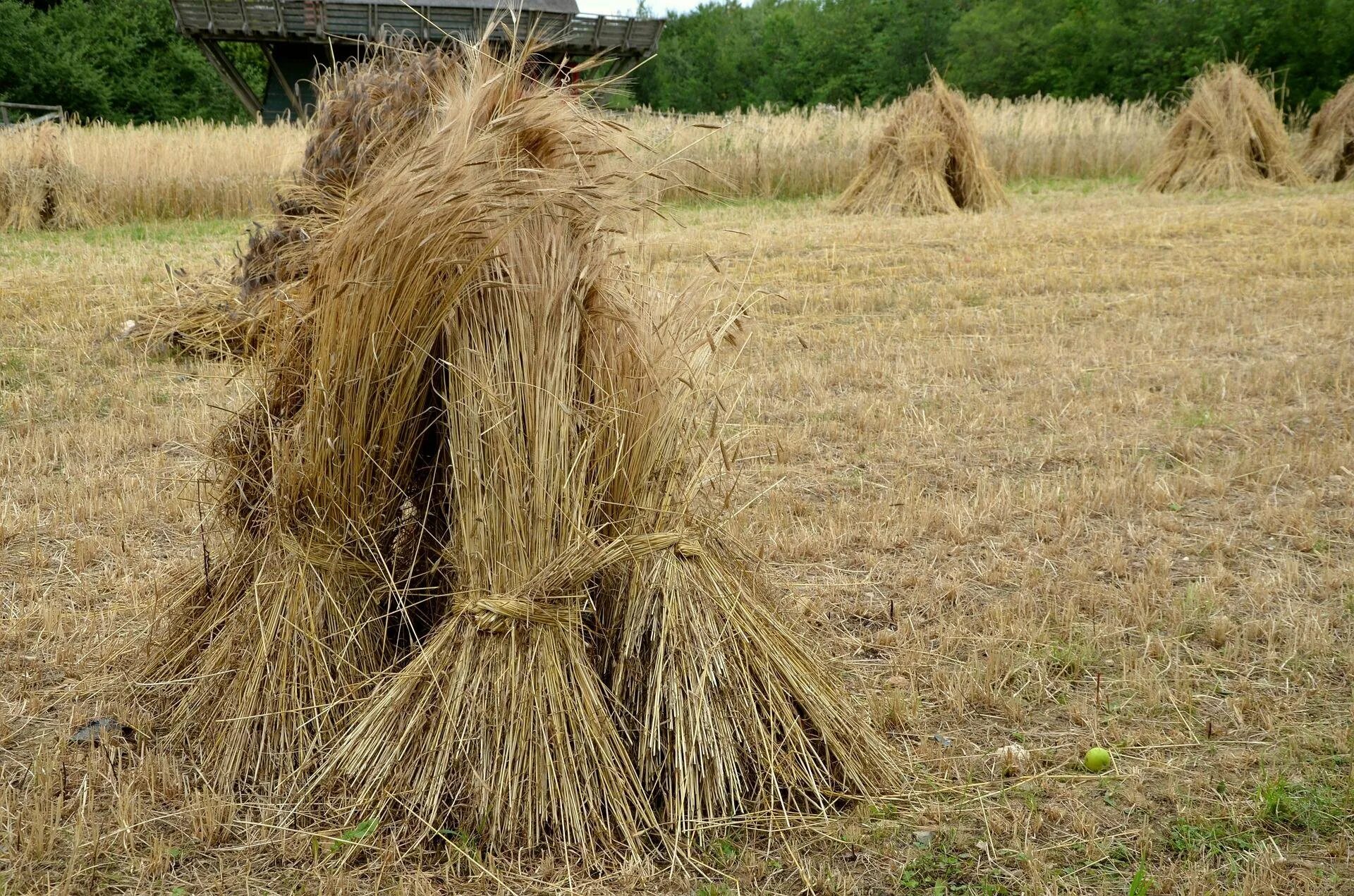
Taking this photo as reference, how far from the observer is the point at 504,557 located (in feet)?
8.63

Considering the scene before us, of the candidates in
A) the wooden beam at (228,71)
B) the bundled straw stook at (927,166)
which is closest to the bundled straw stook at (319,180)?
the bundled straw stook at (927,166)

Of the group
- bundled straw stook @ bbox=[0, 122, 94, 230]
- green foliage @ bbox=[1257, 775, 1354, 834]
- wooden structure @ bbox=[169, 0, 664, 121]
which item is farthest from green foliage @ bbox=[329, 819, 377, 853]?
wooden structure @ bbox=[169, 0, 664, 121]

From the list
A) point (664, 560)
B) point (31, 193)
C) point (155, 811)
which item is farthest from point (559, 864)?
point (31, 193)

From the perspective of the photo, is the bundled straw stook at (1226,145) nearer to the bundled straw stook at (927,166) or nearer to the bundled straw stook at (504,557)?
the bundled straw stook at (927,166)

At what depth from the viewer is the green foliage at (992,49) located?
3109 cm

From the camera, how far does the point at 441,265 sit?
8.64 ft

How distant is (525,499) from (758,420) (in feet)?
11.2

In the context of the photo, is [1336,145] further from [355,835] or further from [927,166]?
[355,835]

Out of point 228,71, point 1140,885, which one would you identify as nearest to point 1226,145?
point 1140,885

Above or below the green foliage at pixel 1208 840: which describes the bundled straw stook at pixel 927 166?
above

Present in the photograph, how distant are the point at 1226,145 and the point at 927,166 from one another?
495 cm

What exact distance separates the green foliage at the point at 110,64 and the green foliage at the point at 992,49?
14.4m

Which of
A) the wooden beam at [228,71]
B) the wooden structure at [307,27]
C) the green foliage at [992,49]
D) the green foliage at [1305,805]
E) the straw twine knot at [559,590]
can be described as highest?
the green foliage at [992,49]

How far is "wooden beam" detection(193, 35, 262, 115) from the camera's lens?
84.4ft
